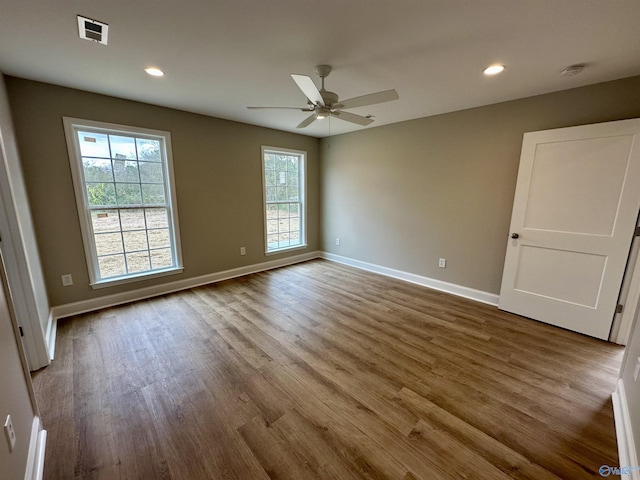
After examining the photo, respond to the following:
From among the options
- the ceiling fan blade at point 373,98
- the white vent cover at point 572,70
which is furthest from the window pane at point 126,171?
the white vent cover at point 572,70

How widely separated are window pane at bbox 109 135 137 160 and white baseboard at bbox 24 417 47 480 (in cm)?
273

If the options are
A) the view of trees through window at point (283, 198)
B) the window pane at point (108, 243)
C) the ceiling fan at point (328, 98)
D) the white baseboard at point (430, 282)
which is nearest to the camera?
the ceiling fan at point (328, 98)

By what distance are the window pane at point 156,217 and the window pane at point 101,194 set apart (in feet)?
1.23

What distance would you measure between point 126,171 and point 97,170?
27cm

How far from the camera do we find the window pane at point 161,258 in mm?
3520

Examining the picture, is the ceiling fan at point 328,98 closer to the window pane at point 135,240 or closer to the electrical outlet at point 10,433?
the electrical outlet at point 10,433

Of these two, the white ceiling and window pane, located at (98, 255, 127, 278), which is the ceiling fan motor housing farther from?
window pane, located at (98, 255, 127, 278)


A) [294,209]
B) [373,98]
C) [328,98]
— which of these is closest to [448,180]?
[373,98]

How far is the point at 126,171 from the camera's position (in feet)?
10.4

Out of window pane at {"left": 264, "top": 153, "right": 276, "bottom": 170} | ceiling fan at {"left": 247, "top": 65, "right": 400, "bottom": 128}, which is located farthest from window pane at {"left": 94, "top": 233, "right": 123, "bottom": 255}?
ceiling fan at {"left": 247, "top": 65, "right": 400, "bottom": 128}

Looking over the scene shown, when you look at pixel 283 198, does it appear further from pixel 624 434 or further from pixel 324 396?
pixel 624 434

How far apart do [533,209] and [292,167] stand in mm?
3753

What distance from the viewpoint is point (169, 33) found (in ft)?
5.68

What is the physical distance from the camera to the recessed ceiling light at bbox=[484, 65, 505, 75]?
2.13 meters
